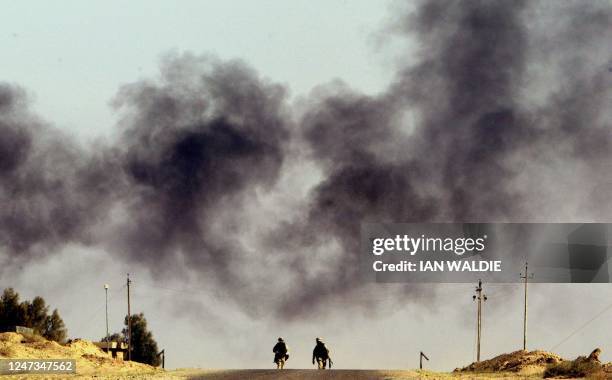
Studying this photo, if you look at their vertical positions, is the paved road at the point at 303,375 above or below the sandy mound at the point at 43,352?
above

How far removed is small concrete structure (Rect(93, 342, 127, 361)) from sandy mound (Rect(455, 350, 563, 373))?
52.4 metres

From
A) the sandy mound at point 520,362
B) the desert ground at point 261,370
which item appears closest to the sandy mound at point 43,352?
the desert ground at point 261,370

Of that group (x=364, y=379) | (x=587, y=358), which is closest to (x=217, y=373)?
(x=364, y=379)

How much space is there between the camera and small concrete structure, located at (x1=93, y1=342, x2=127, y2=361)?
397ft

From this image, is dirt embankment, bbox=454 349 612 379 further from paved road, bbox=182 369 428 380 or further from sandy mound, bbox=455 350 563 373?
paved road, bbox=182 369 428 380

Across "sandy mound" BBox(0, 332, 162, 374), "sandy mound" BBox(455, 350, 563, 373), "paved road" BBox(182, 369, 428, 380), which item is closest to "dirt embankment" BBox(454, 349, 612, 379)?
"sandy mound" BBox(455, 350, 563, 373)

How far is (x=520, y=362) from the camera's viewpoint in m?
74.1

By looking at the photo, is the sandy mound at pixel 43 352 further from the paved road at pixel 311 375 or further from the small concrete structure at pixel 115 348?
the paved road at pixel 311 375

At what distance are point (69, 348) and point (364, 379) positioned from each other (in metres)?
54.6

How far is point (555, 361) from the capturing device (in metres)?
73.6

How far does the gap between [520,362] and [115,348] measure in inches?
2604

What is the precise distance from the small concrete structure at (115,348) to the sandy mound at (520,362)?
5237 cm

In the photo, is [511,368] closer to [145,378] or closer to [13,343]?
[145,378]

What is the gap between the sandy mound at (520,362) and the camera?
70131 millimetres
